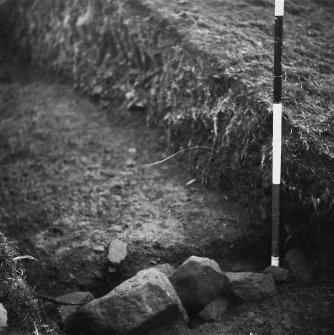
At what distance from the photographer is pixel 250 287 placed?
300 cm

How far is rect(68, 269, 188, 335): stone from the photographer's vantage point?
264 cm

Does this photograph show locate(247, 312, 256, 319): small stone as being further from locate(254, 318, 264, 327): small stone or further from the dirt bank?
the dirt bank

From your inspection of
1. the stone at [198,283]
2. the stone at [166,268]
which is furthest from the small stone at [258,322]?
the stone at [166,268]

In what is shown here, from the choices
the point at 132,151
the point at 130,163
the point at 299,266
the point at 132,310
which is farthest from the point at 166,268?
the point at 132,151

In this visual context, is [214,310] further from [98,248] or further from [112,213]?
[112,213]

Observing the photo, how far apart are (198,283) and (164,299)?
0.35 m

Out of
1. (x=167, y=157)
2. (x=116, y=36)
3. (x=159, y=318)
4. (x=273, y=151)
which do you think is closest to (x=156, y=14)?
(x=116, y=36)

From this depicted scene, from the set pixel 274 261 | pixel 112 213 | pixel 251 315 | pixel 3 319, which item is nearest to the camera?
pixel 3 319

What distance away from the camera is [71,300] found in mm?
2955

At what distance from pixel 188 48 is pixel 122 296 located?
8.66 ft

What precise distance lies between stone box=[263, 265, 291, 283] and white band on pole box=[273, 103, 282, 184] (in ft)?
2.32

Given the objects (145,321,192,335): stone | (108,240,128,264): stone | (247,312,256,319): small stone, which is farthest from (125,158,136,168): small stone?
(247,312,256,319): small stone

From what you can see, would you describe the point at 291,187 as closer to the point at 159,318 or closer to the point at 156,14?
the point at 159,318

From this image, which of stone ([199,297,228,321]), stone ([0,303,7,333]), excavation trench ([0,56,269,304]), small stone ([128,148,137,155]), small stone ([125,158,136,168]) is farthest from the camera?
small stone ([128,148,137,155])
